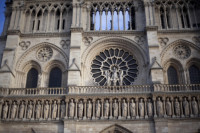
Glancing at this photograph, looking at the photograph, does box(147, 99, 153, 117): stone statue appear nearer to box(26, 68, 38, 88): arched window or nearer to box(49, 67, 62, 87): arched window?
box(49, 67, 62, 87): arched window

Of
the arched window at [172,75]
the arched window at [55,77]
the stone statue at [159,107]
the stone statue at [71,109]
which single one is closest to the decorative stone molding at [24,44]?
the arched window at [55,77]

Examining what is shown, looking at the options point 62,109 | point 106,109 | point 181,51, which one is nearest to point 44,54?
point 62,109

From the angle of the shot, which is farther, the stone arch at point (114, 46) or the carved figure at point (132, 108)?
the stone arch at point (114, 46)

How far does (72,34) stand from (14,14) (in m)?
5.55

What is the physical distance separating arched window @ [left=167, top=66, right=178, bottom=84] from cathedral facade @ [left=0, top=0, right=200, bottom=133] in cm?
8

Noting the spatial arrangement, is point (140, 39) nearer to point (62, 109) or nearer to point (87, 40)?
point (87, 40)

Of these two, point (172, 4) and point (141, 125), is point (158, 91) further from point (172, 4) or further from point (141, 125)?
point (172, 4)

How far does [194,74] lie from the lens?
2166 centimetres

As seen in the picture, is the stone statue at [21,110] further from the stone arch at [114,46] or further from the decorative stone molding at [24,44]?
the decorative stone molding at [24,44]

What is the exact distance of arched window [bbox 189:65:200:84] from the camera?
69.8 feet

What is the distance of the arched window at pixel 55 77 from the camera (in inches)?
860

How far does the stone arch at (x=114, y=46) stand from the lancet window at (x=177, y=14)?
3086 millimetres

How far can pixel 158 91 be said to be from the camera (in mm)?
19219

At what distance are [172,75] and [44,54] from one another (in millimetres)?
10344
